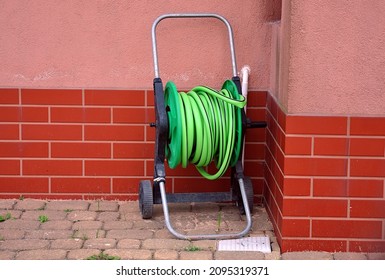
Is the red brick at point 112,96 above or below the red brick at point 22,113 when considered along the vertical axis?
above

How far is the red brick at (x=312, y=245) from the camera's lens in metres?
5.04

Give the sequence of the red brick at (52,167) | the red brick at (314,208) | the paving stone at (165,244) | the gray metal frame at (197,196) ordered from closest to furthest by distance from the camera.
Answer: the red brick at (314,208) → the paving stone at (165,244) → the gray metal frame at (197,196) → the red brick at (52,167)

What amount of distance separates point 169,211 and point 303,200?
1134 millimetres

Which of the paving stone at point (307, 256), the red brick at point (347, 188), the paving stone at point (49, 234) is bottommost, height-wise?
the paving stone at point (307, 256)

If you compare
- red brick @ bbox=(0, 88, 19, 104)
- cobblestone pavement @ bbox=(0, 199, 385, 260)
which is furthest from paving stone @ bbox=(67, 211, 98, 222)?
red brick @ bbox=(0, 88, 19, 104)

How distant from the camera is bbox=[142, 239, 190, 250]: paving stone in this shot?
5.10m

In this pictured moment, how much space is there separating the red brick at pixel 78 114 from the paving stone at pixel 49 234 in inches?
33.1

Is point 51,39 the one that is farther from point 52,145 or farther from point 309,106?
point 309,106

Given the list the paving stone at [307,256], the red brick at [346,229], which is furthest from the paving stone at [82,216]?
the red brick at [346,229]

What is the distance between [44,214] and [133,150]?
75cm

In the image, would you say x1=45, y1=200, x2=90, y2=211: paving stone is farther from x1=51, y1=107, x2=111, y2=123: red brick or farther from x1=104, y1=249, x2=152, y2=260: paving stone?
x1=104, y1=249, x2=152, y2=260: paving stone

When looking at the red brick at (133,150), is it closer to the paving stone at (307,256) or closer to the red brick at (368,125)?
the paving stone at (307,256)

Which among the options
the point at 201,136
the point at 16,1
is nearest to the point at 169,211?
the point at 201,136
